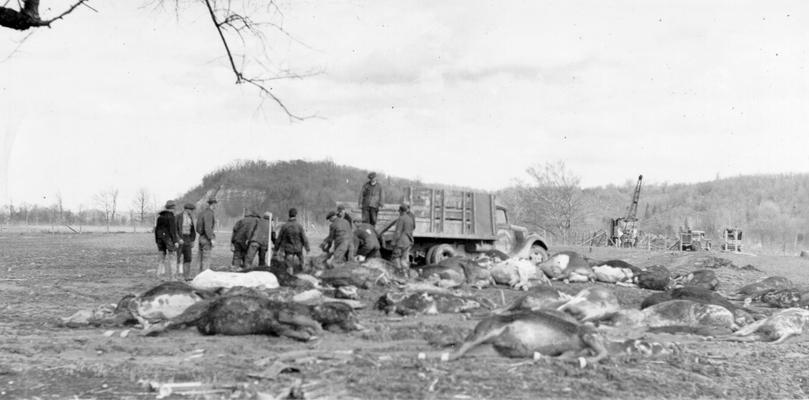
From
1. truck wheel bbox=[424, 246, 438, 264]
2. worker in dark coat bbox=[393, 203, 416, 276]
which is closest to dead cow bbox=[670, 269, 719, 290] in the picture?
truck wheel bbox=[424, 246, 438, 264]

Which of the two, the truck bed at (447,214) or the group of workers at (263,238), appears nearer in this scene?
the group of workers at (263,238)

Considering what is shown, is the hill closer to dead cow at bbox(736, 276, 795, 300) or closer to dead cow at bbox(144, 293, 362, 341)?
dead cow at bbox(736, 276, 795, 300)

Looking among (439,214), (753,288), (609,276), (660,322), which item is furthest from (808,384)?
(439,214)

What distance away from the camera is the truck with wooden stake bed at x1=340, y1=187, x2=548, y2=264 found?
19875mm

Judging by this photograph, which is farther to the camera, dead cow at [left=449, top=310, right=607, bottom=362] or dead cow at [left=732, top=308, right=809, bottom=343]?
dead cow at [left=732, top=308, right=809, bottom=343]

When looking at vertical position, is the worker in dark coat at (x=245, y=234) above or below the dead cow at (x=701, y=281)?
above

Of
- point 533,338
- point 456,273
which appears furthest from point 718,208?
point 533,338

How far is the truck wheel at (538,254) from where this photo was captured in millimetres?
22125

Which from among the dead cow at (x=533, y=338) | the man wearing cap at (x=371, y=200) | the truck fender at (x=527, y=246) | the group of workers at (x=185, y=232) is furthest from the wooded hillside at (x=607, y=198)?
the dead cow at (x=533, y=338)

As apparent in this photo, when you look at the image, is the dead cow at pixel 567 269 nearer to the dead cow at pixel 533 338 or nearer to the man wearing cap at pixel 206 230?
the man wearing cap at pixel 206 230

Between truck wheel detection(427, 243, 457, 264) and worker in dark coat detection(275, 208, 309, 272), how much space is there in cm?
472

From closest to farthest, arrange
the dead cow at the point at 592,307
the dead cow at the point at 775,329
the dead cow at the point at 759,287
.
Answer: the dead cow at the point at 775,329, the dead cow at the point at 592,307, the dead cow at the point at 759,287

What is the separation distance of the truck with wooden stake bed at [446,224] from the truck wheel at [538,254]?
0.05 meters

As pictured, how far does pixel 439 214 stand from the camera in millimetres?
20328
